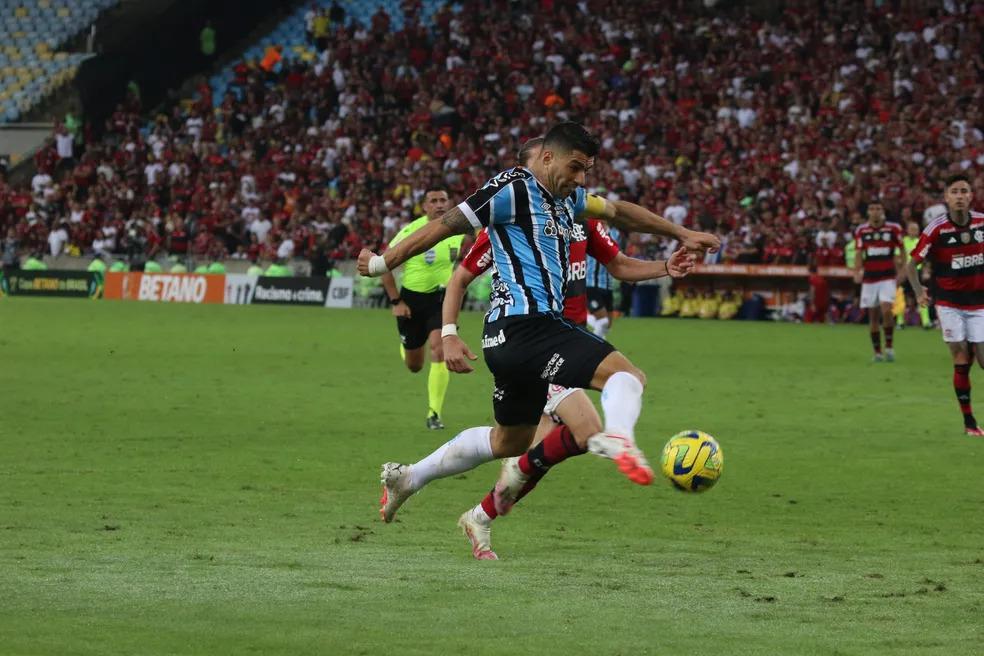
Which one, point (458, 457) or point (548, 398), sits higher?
point (548, 398)

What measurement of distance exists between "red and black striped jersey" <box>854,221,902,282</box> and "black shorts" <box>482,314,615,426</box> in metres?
17.5

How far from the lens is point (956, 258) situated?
14.7 metres

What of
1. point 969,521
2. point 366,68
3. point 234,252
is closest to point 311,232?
point 234,252

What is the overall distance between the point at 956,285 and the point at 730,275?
74.5 feet

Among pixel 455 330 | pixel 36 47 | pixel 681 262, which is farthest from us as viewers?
pixel 36 47

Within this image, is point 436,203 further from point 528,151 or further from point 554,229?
point 554,229

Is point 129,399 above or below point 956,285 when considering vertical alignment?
below

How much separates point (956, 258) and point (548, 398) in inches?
300

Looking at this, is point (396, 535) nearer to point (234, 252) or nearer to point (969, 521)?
point (969, 521)

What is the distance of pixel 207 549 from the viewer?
320 inches

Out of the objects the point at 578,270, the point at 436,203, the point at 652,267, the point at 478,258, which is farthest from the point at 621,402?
the point at 436,203

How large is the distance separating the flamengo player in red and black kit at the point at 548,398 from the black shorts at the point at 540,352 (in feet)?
0.61

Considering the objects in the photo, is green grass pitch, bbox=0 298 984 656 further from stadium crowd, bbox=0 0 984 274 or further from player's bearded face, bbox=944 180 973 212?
stadium crowd, bbox=0 0 984 274

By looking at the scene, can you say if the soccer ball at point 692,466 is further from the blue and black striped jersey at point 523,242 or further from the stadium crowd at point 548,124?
the stadium crowd at point 548,124
